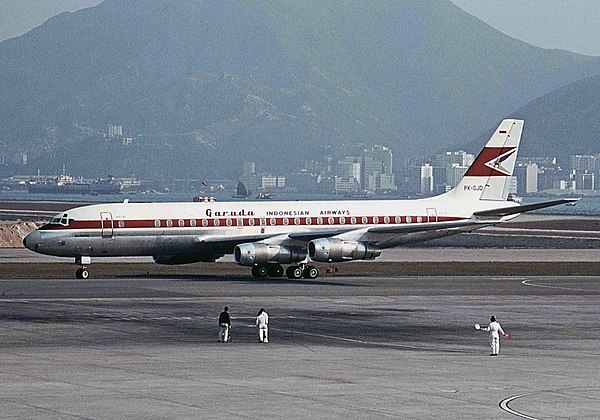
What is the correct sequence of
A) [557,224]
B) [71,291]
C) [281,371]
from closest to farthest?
[281,371] → [71,291] → [557,224]

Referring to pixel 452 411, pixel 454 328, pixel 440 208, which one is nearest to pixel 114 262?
pixel 440 208

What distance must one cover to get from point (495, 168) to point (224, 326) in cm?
4246

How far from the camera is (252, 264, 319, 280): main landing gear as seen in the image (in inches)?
2950

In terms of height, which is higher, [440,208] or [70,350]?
[440,208]

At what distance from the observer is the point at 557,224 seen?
171 metres

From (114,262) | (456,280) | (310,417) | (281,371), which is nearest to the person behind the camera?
(310,417)

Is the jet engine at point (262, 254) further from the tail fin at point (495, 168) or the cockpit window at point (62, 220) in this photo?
the tail fin at point (495, 168)

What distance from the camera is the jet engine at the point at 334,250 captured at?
72.7 metres

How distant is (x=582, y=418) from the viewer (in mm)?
29422

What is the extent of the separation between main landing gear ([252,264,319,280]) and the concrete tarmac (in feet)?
16.0

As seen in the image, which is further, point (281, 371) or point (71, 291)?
point (71, 291)

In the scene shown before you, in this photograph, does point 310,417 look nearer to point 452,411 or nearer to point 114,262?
point 452,411

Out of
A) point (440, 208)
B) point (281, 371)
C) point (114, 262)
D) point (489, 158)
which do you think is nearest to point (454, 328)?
point (281, 371)

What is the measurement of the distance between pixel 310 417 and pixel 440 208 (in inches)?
2026
